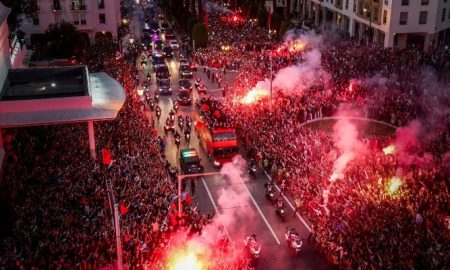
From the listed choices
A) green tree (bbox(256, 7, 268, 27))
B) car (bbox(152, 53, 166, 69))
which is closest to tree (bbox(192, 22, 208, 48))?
car (bbox(152, 53, 166, 69))

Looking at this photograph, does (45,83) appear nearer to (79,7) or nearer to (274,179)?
(274,179)

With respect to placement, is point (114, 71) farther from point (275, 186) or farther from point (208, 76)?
point (275, 186)

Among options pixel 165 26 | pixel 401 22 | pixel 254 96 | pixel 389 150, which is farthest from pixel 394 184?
pixel 165 26

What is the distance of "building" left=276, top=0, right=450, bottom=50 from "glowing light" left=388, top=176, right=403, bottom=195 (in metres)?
36.9

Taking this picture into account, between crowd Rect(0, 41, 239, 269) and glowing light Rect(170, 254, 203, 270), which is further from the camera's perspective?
glowing light Rect(170, 254, 203, 270)

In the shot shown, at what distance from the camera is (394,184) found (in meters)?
25.9

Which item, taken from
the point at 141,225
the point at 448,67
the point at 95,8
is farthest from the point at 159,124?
the point at 95,8

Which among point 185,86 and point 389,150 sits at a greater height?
point 389,150

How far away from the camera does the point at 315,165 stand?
28.8m

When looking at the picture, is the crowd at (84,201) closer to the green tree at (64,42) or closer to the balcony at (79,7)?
the green tree at (64,42)

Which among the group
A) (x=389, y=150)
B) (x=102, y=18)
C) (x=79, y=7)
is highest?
(x=79, y=7)

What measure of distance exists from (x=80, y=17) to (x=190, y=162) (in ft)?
128

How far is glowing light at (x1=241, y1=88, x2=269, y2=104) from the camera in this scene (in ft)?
133

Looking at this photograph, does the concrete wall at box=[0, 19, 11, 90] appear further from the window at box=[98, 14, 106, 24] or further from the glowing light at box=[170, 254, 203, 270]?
the window at box=[98, 14, 106, 24]
